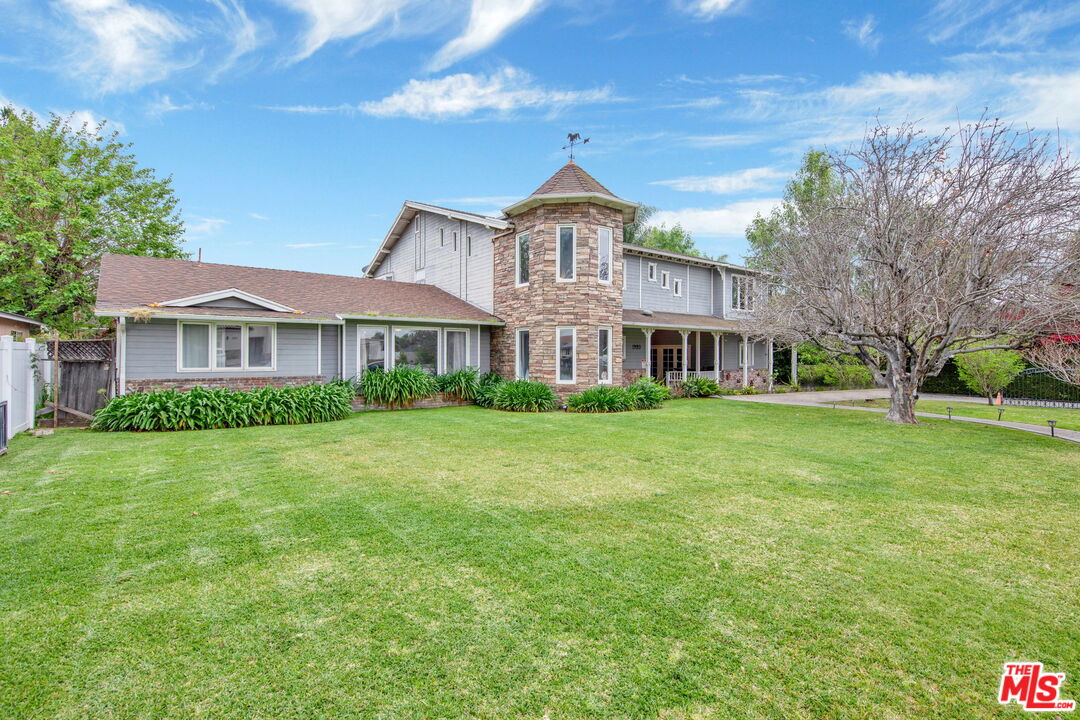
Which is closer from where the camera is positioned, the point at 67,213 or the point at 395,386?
the point at 395,386

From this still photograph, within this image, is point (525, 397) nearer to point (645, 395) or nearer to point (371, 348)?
point (645, 395)

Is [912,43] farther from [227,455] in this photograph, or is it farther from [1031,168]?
[227,455]

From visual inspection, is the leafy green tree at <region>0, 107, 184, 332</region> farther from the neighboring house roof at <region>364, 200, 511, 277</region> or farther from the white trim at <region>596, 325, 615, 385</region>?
the white trim at <region>596, 325, 615, 385</region>

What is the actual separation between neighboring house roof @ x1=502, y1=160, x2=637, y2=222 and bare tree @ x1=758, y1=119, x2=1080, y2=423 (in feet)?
17.3

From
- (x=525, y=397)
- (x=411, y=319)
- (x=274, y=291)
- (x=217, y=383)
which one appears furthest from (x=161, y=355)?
(x=525, y=397)

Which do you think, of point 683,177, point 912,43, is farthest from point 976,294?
point 683,177


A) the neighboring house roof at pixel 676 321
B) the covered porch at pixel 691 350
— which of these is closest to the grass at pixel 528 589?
the neighboring house roof at pixel 676 321

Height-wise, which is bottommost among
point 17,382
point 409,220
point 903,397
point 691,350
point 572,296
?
point 903,397

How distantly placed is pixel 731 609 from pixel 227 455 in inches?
311

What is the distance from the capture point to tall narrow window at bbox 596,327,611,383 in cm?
1582

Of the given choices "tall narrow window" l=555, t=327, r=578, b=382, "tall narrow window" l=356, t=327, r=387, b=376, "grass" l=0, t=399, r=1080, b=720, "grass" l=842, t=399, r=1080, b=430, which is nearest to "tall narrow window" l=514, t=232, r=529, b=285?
"tall narrow window" l=555, t=327, r=578, b=382

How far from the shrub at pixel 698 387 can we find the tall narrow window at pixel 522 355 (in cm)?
703

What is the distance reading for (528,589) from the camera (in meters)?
3.47

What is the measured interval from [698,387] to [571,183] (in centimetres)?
969
